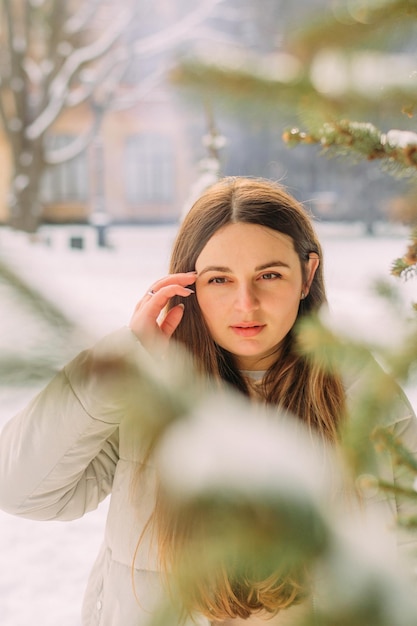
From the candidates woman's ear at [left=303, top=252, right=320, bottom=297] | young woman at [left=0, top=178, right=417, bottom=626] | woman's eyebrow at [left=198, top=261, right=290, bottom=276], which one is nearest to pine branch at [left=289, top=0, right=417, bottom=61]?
young woman at [left=0, top=178, right=417, bottom=626]

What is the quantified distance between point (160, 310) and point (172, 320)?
0.05 metres

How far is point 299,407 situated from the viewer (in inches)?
38.6

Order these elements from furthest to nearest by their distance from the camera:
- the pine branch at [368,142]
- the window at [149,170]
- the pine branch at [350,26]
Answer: the window at [149,170] < the pine branch at [368,142] < the pine branch at [350,26]

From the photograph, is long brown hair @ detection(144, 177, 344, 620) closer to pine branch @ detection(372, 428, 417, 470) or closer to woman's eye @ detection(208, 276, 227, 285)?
woman's eye @ detection(208, 276, 227, 285)

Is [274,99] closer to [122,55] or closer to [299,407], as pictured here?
[299,407]

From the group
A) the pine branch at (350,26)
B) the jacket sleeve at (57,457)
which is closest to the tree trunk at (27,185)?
the jacket sleeve at (57,457)

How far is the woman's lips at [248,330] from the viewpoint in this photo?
0.95 metres

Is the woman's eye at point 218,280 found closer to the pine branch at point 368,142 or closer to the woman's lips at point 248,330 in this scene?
the woman's lips at point 248,330

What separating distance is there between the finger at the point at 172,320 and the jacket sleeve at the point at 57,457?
0.15 meters

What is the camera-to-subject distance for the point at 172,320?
919 millimetres

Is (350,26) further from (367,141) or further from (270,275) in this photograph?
(270,275)

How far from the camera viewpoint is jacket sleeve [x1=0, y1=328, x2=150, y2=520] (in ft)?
2.44

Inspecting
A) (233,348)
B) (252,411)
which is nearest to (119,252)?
(233,348)

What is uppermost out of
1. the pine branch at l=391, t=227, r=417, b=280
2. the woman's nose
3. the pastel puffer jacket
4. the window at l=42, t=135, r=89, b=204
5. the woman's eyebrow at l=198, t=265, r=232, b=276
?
the pine branch at l=391, t=227, r=417, b=280
